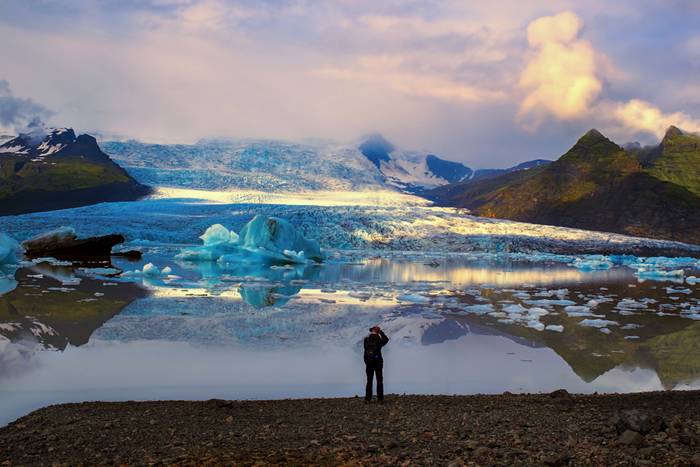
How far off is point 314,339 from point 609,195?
8254 centimetres

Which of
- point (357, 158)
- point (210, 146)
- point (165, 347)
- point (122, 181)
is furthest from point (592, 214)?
point (165, 347)

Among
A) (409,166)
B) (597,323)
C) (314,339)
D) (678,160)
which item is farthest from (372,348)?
(409,166)

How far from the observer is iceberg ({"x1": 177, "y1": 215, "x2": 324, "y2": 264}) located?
3088cm

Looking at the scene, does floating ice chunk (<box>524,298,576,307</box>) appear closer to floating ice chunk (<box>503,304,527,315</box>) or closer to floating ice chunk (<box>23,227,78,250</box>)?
floating ice chunk (<box>503,304,527,315</box>)

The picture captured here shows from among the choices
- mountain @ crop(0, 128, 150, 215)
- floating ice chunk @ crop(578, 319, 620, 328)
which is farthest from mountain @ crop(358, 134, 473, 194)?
floating ice chunk @ crop(578, 319, 620, 328)

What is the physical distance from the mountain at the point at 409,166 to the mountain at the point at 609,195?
87.1 ft

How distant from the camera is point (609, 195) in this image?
86438 millimetres

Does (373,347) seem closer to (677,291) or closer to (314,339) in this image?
(314,339)

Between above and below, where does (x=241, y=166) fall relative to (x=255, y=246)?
above

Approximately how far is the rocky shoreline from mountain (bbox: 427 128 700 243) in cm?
7509

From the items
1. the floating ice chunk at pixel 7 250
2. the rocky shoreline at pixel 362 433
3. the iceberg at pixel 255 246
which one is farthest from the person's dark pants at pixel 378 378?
the iceberg at pixel 255 246

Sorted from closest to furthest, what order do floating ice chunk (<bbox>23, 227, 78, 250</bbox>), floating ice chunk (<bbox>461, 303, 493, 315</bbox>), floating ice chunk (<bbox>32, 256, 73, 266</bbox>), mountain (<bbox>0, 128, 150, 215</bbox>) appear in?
floating ice chunk (<bbox>461, 303, 493, 315</bbox>) < floating ice chunk (<bbox>32, 256, 73, 266</bbox>) < floating ice chunk (<bbox>23, 227, 78, 250</bbox>) < mountain (<bbox>0, 128, 150, 215</bbox>)

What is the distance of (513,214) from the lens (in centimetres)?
9406

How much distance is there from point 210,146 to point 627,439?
233 feet
